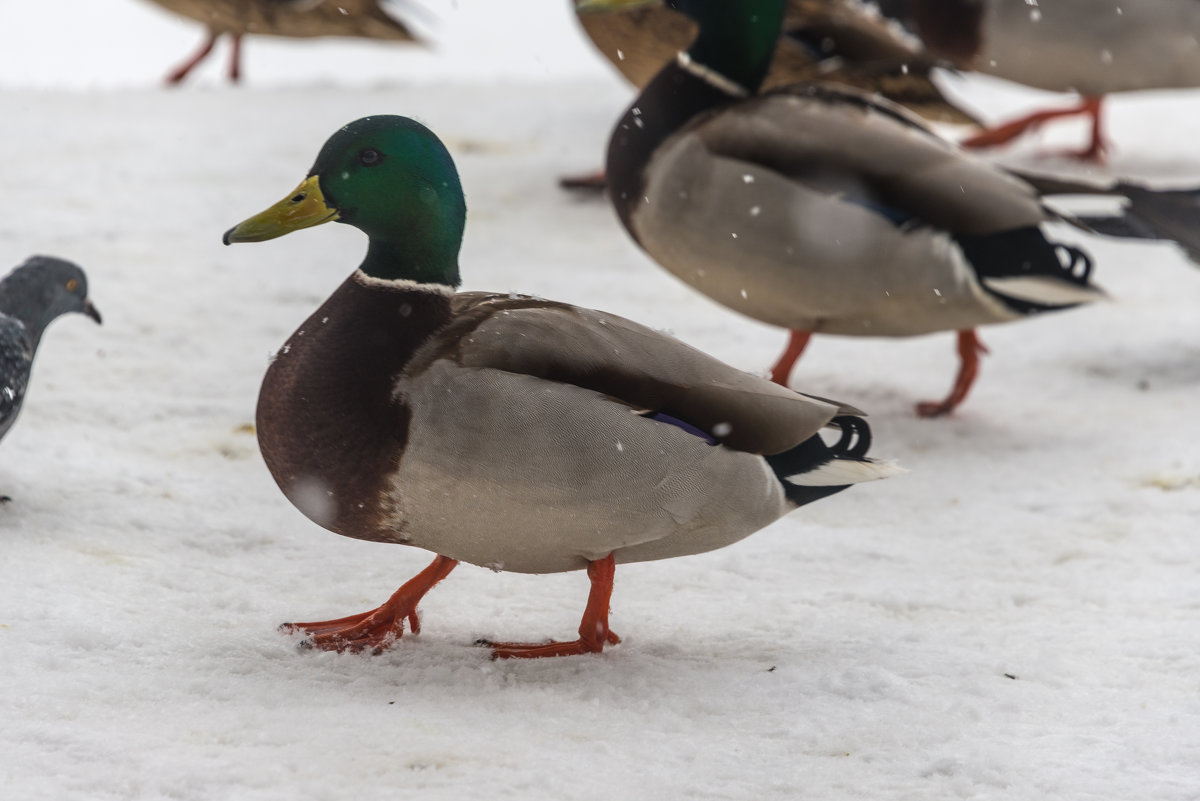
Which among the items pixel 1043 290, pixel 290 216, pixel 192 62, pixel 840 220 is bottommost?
pixel 192 62

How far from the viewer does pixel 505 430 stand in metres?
2.38

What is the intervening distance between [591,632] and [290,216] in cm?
93

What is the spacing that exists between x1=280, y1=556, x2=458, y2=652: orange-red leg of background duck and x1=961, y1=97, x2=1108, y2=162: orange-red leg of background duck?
5.13 meters

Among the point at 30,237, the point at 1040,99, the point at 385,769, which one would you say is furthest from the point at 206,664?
the point at 1040,99

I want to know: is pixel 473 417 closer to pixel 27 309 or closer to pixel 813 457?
pixel 813 457

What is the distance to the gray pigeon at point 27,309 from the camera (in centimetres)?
301

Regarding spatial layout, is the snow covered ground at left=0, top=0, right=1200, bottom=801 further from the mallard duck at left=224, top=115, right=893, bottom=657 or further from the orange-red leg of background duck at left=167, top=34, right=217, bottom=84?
the orange-red leg of background duck at left=167, top=34, right=217, bottom=84

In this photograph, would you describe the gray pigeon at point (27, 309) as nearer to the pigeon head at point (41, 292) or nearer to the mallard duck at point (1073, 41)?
the pigeon head at point (41, 292)

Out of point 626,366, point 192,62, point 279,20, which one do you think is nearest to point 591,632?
point 626,366

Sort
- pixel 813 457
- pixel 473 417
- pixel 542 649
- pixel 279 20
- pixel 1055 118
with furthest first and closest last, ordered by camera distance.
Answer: pixel 279 20 → pixel 1055 118 → pixel 813 457 → pixel 542 649 → pixel 473 417

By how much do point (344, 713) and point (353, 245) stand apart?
340 cm

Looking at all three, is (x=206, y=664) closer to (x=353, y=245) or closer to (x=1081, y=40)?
(x=353, y=245)

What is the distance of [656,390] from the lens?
2.53 metres

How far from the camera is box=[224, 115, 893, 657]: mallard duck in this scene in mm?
2393
